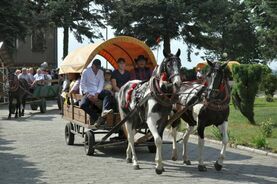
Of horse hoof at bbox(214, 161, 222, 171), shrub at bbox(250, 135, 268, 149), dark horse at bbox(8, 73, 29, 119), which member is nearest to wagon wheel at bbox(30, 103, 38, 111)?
dark horse at bbox(8, 73, 29, 119)

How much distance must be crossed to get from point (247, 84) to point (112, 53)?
4825mm

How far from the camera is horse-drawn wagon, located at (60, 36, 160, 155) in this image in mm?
11930

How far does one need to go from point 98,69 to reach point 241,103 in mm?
6435

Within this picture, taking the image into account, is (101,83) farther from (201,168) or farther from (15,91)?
(15,91)

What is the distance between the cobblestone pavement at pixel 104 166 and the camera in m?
9.45

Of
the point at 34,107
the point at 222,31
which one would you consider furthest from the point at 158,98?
the point at 222,31

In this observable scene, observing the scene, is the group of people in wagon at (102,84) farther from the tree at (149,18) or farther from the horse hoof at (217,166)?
the tree at (149,18)

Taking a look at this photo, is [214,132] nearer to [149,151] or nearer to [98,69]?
[149,151]

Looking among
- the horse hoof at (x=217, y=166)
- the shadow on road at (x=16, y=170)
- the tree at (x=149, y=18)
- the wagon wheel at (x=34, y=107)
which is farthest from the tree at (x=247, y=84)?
the tree at (x=149, y=18)

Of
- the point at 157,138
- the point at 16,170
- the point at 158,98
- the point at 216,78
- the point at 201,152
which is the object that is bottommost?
the point at 16,170

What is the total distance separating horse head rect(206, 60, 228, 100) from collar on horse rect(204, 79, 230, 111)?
43mm

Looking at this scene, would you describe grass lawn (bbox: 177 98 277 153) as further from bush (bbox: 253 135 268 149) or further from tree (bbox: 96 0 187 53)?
tree (bbox: 96 0 187 53)

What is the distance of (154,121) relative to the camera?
33.1ft

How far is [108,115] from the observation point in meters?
11.8
